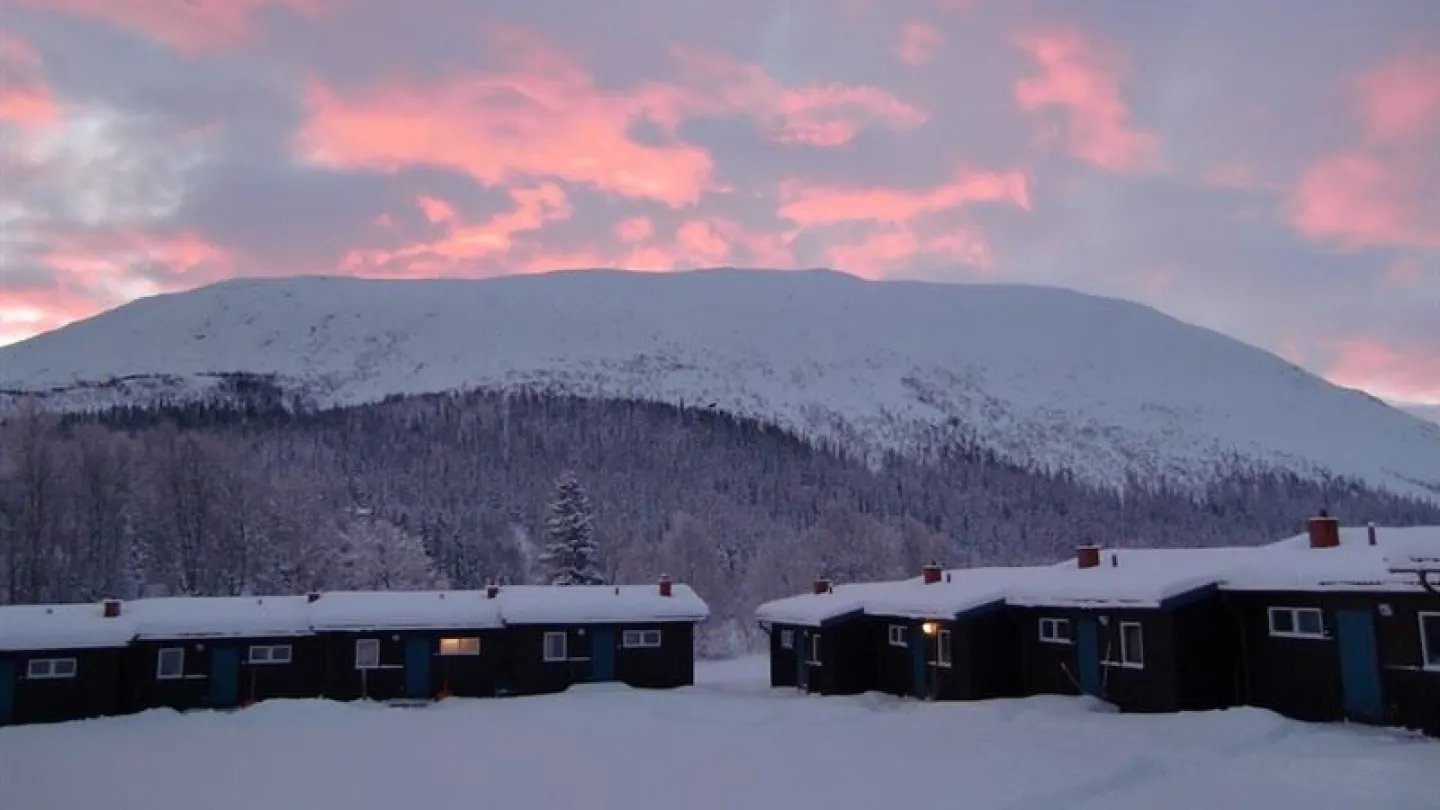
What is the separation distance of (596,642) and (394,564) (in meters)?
30.9

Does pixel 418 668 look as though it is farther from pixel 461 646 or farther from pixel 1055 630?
pixel 1055 630

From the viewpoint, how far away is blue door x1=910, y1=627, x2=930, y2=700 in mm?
29344

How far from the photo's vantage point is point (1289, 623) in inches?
872

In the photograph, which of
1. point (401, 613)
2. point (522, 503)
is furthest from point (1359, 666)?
point (522, 503)

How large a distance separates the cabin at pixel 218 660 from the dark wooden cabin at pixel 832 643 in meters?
14.8

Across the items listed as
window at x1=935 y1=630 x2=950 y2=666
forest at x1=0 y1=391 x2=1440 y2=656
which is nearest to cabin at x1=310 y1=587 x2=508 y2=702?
window at x1=935 y1=630 x2=950 y2=666

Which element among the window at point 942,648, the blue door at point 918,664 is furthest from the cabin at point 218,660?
the window at point 942,648

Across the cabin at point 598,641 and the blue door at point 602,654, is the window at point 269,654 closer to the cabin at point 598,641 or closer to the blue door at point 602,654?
the cabin at point 598,641

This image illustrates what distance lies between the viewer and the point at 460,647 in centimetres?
3434

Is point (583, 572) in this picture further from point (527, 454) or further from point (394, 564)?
point (527, 454)

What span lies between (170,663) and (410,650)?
23.2ft

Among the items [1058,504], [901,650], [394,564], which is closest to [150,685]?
[901,650]

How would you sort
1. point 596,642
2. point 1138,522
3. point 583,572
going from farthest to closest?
point 1138,522
point 583,572
point 596,642

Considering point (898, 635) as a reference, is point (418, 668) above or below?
below
